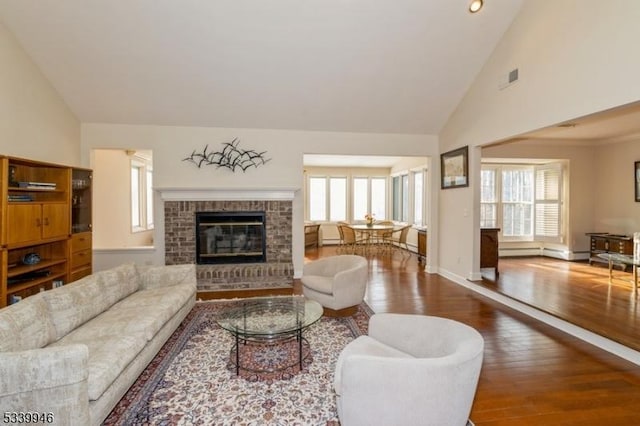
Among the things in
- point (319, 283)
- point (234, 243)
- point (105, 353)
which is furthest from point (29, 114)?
point (319, 283)

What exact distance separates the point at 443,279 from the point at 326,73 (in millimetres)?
3963

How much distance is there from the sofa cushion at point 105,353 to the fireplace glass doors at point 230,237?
3.24 metres

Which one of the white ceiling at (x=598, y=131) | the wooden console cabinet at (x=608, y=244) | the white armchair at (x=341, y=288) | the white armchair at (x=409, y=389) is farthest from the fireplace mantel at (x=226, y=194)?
the wooden console cabinet at (x=608, y=244)

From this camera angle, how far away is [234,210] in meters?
5.82

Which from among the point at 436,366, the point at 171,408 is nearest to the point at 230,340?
the point at 171,408

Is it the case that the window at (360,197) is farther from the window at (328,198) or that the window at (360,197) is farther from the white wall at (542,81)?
the white wall at (542,81)

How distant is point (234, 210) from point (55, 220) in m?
2.44

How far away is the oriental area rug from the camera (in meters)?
2.22

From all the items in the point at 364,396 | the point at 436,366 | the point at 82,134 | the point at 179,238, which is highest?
the point at 82,134

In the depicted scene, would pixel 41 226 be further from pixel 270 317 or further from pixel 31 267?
pixel 270 317

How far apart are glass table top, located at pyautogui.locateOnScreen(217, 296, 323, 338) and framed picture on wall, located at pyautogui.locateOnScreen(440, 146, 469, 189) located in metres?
3.54

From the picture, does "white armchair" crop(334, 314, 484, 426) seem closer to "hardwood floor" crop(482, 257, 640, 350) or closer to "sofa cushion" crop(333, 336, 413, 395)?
"sofa cushion" crop(333, 336, 413, 395)

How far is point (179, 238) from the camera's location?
5.68m

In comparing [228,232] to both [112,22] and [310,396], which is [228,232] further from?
[310,396]
